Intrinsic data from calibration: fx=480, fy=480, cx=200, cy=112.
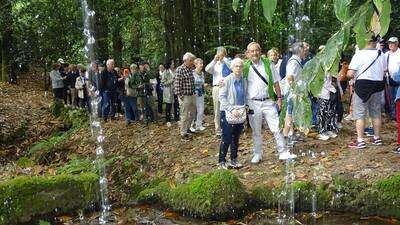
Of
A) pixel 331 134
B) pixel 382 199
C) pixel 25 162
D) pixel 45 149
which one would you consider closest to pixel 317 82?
pixel 382 199

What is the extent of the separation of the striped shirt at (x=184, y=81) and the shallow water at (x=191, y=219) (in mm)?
3306

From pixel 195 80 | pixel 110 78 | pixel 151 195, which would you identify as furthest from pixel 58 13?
pixel 151 195

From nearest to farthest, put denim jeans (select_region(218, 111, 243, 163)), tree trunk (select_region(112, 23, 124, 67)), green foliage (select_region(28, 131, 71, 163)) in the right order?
denim jeans (select_region(218, 111, 243, 163)) < green foliage (select_region(28, 131, 71, 163)) < tree trunk (select_region(112, 23, 124, 67))

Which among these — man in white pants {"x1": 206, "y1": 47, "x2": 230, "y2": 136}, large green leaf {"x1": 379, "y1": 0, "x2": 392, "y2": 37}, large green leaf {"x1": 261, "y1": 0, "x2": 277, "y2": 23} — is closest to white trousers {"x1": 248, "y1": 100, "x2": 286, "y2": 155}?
man in white pants {"x1": 206, "y1": 47, "x2": 230, "y2": 136}

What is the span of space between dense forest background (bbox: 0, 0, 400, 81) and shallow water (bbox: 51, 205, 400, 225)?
866 centimetres

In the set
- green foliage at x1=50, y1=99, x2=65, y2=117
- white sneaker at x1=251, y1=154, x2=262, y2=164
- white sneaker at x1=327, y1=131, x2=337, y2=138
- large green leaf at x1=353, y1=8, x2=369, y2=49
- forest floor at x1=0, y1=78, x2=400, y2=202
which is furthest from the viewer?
green foliage at x1=50, y1=99, x2=65, y2=117

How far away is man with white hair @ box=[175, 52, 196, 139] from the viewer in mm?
10062

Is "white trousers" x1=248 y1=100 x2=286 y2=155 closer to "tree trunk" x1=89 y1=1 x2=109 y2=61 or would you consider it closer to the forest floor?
the forest floor

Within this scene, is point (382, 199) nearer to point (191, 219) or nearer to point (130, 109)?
point (191, 219)

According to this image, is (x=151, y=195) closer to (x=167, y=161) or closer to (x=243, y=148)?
(x=167, y=161)

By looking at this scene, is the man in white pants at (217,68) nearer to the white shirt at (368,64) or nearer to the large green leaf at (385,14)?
the white shirt at (368,64)

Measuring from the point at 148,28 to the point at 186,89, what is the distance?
10.7 m

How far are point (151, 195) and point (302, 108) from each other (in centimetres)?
598

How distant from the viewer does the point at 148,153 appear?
32.5 feet
